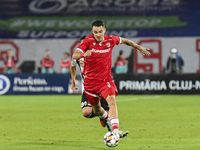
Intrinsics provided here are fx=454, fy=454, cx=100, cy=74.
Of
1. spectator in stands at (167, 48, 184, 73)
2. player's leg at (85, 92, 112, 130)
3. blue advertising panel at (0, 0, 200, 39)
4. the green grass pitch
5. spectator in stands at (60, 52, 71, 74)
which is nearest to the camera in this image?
the green grass pitch

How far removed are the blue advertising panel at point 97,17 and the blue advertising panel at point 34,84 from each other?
8.69m

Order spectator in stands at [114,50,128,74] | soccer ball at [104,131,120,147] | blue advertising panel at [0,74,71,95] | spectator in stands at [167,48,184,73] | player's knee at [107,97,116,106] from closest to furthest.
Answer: soccer ball at [104,131,120,147]
player's knee at [107,97,116,106]
blue advertising panel at [0,74,71,95]
spectator in stands at [167,48,184,73]
spectator in stands at [114,50,128,74]

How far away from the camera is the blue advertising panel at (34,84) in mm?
20906

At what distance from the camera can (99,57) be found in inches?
308

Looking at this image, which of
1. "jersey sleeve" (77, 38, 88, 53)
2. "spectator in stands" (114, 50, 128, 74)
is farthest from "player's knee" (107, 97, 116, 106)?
"spectator in stands" (114, 50, 128, 74)

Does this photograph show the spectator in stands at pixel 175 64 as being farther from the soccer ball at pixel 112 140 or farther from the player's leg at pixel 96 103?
the soccer ball at pixel 112 140

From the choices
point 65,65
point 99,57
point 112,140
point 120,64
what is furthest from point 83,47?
point 120,64

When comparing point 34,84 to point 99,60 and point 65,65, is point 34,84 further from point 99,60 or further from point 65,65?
point 99,60

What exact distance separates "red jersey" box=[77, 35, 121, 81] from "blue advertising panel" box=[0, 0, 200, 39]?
21101 mm

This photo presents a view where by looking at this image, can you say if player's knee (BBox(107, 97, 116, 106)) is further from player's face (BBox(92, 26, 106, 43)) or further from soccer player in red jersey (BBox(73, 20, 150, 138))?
player's face (BBox(92, 26, 106, 43))

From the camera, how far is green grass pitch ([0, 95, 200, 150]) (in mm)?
7590

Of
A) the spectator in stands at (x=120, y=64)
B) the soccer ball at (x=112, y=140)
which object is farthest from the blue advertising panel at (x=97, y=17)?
the soccer ball at (x=112, y=140)

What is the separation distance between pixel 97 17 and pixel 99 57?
21746 millimetres

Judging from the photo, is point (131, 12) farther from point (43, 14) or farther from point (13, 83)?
point (13, 83)
